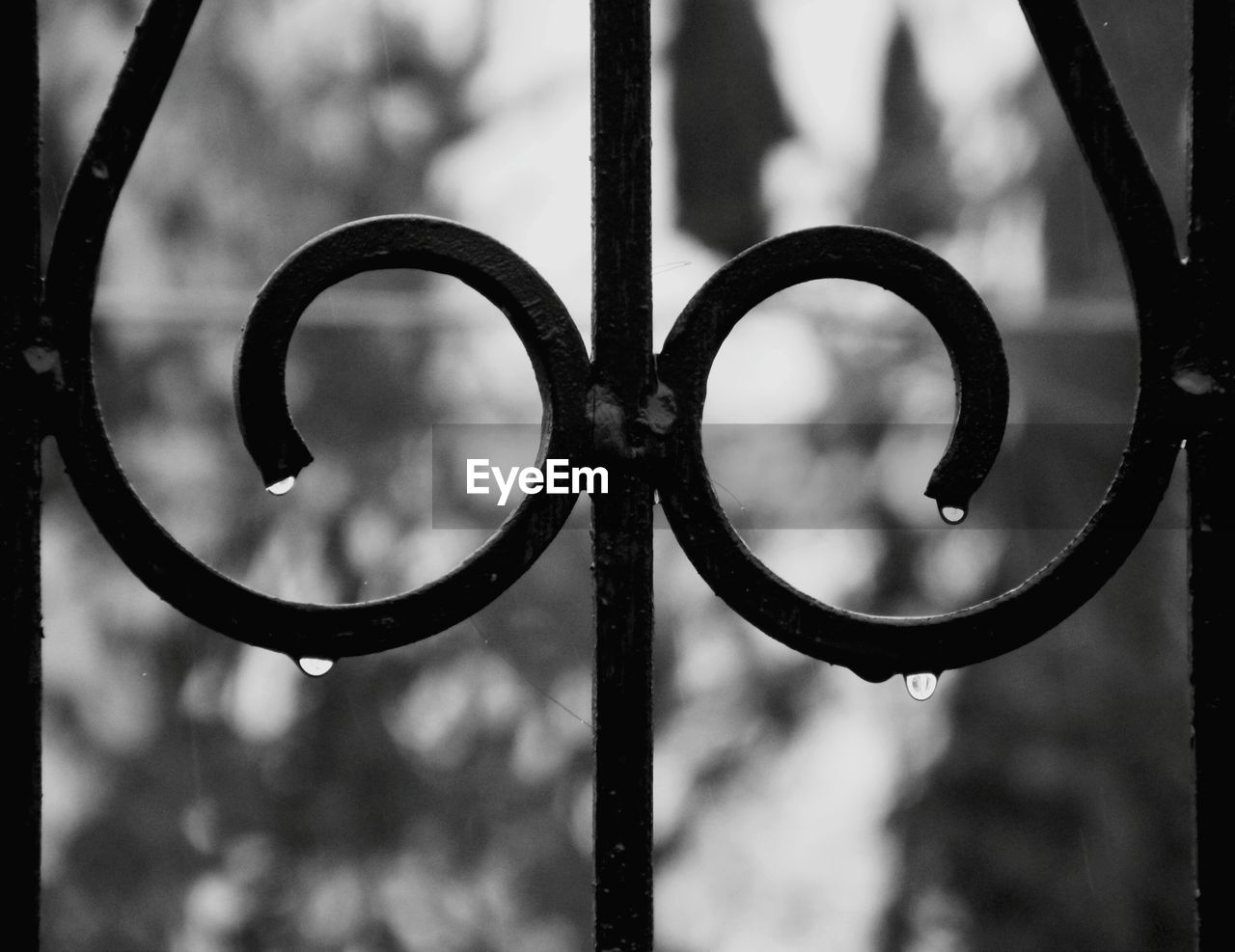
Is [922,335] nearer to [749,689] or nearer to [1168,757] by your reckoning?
[749,689]

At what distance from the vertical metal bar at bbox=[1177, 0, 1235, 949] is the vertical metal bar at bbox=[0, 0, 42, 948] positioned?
0.44 m

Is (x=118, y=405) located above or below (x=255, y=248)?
below

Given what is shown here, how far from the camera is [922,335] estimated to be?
1.48m

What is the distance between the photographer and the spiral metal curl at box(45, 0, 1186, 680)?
0.41 m

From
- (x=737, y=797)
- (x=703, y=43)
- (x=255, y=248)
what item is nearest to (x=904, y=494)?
(x=737, y=797)

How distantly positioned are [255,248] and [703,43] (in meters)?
0.64

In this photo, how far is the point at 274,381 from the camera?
1.32ft

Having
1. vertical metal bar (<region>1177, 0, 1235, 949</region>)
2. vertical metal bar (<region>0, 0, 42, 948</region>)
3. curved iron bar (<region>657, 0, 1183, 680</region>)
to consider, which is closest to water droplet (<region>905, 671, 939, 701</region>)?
curved iron bar (<region>657, 0, 1183, 680</region>)

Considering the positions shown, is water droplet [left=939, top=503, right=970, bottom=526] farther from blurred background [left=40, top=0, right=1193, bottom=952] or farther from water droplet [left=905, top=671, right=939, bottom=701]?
blurred background [left=40, top=0, right=1193, bottom=952]

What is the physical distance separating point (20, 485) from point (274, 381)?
0.10 meters

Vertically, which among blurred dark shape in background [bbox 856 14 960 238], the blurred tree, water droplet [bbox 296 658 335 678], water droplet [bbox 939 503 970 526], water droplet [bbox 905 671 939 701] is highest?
blurred dark shape in background [bbox 856 14 960 238]

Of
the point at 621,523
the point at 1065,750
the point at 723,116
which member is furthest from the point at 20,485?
the point at 1065,750

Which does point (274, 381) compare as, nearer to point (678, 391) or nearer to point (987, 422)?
point (678, 391)

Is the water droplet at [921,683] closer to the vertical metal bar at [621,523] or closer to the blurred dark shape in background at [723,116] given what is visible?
the vertical metal bar at [621,523]
